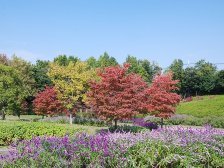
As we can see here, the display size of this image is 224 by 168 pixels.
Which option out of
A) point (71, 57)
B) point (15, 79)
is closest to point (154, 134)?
point (15, 79)

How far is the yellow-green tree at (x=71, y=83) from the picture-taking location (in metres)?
32.7

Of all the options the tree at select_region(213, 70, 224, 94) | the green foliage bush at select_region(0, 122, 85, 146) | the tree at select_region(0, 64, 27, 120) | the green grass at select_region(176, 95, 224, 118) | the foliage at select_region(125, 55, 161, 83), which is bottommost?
the green foliage bush at select_region(0, 122, 85, 146)

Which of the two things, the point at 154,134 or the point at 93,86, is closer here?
the point at 154,134

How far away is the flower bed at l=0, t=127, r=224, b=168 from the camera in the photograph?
5855mm

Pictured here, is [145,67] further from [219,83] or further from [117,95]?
[117,95]

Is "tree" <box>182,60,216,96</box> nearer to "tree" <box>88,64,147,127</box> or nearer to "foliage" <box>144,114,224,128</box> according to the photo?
"foliage" <box>144,114,224,128</box>

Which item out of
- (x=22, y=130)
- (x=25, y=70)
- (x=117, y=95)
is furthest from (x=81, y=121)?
(x=25, y=70)

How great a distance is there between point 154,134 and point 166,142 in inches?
22.4

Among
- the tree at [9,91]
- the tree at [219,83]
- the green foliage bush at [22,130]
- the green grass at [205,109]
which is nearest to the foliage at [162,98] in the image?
the green foliage bush at [22,130]

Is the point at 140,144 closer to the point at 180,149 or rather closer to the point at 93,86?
the point at 180,149

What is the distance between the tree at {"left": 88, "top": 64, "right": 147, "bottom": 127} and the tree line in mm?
5607

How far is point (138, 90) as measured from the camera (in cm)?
1977

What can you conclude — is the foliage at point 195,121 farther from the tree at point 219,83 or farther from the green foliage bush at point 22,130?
the tree at point 219,83

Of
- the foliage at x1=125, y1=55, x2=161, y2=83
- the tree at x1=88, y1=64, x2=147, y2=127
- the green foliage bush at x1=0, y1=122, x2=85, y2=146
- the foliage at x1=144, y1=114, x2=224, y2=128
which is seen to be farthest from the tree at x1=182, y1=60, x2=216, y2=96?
the green foliage bush at x1=0, y1=122, x2=85, y2=146
